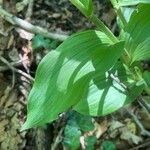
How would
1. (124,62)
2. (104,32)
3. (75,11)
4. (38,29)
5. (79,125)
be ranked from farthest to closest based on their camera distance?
1. (75,11)
2. (38,29)
3. (79,125)
4. (124,62)
5. (104,32)

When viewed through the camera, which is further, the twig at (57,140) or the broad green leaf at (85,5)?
the twig at (57,140)

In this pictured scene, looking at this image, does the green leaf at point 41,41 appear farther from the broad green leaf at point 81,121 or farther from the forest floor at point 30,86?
the broad green leaf at point 81,121

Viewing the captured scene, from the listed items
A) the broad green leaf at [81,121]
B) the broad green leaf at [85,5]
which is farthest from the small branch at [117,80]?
the broad green leaf at [81,121]

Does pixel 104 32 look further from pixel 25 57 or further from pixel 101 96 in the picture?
pixel 25 57

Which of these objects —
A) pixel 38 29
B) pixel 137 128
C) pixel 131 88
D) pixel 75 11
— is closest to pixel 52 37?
pixel 38 29

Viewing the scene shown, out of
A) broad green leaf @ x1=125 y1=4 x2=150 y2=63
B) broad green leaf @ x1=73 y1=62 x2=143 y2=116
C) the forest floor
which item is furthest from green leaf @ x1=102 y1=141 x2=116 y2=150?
broad green leaf @ x1=125 y1=4 x2=150 y2=63

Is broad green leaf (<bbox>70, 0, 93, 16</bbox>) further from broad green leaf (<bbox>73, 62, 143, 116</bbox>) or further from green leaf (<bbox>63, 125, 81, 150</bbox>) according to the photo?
green leaf (<bbox>63, 125, 81, 150</bbox>)

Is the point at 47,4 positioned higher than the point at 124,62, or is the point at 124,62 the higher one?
the point at 124,62
